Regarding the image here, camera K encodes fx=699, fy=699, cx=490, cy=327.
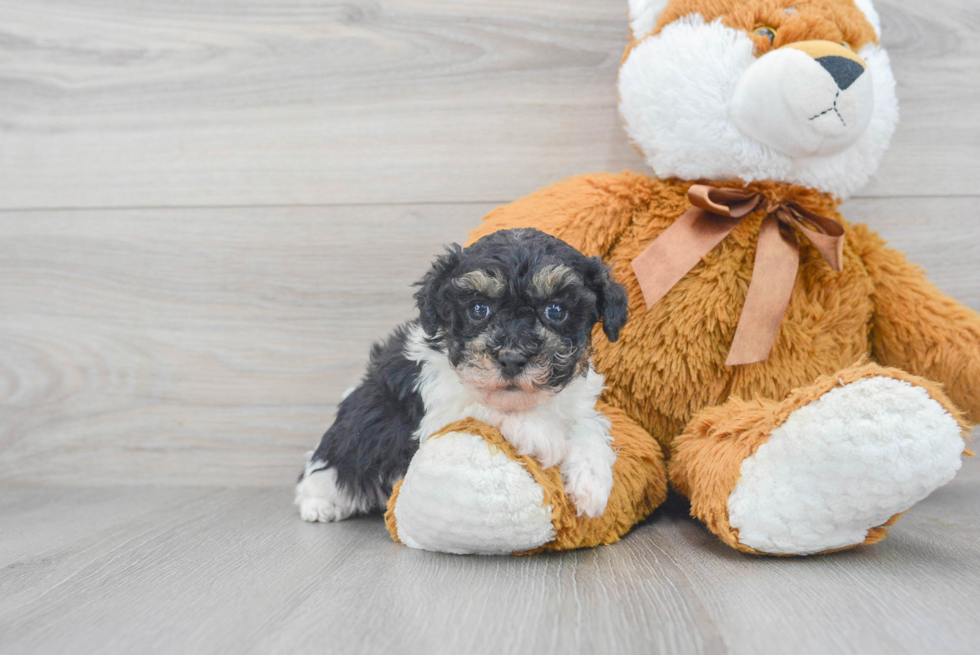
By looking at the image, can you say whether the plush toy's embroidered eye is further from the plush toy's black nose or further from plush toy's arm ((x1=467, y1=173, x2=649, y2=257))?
plush toy's arm ((x1=467, y1=173, x2=649, y2=257))

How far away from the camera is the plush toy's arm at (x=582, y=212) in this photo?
4.52 feet

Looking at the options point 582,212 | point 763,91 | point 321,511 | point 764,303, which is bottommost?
point 321,511

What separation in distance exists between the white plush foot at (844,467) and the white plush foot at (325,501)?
0.75m

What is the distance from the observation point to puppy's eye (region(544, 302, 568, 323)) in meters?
1.06

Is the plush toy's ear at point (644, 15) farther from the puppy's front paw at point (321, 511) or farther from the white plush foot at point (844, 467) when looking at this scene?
the puppy's front paw at point (321, 511)

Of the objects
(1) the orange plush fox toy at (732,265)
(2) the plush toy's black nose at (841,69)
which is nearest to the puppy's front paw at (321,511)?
(1) the orange plush fox toy at (732,265)

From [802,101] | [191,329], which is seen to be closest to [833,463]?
[802,101]

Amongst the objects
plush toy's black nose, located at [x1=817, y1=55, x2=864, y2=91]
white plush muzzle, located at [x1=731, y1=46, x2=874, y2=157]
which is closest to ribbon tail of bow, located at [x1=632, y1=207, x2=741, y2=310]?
white plush muzzle, located at [x1=731, y1=46, x2=874, y2=157]

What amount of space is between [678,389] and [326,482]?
737 millimetres

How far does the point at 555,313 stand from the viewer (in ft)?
3.50

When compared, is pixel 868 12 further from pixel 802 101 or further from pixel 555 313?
pixel 555 313

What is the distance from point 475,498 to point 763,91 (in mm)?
876

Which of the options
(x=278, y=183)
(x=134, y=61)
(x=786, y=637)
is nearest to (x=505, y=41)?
(x=278, y=183)

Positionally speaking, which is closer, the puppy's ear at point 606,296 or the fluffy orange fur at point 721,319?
the puppy's ear at point 606,296
